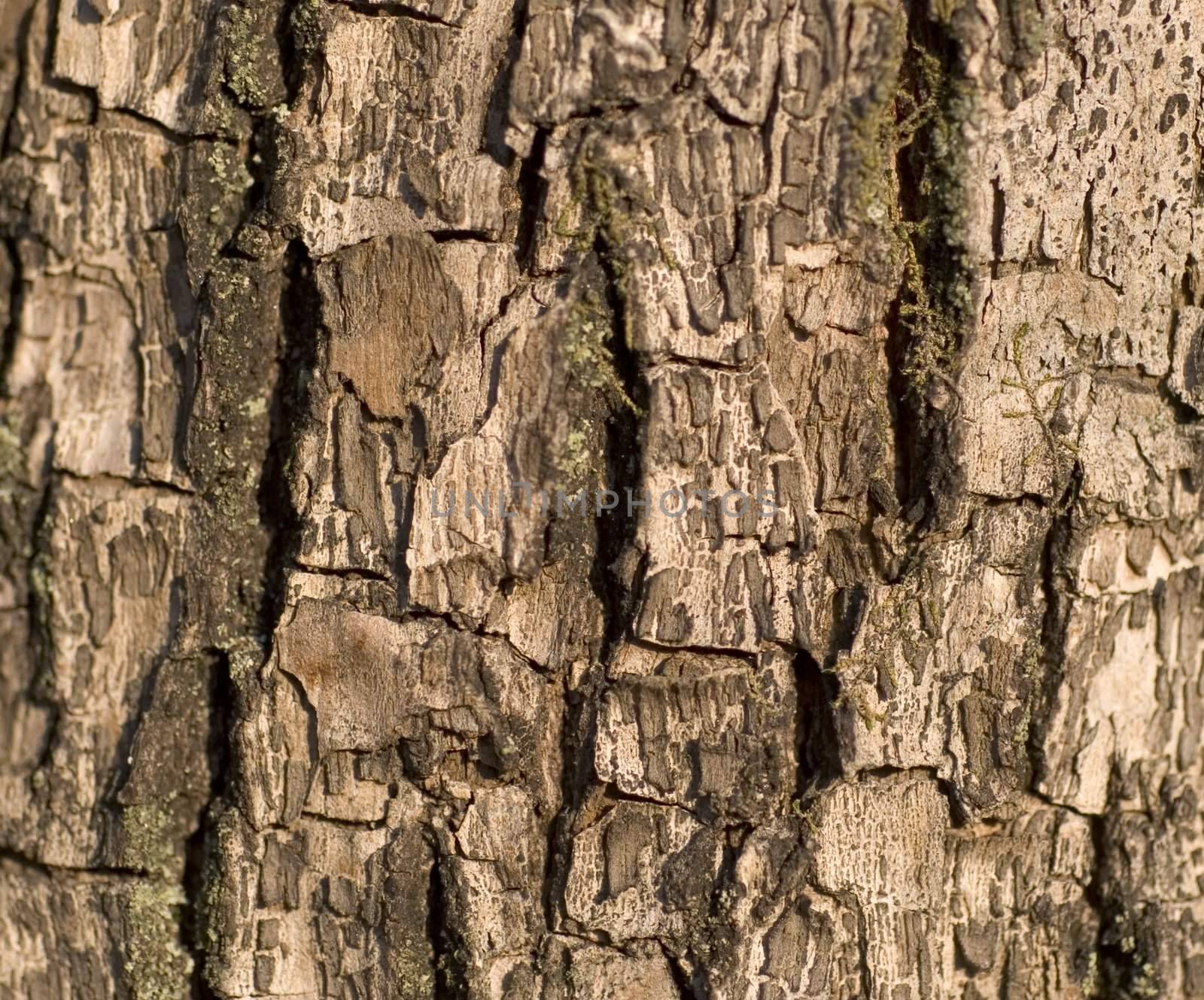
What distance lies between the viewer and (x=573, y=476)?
1.44m

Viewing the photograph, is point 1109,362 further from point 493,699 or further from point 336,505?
point 336,505

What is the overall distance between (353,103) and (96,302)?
17.8 inches

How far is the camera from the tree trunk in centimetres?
140

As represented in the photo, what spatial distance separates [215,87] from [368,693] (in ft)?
2.72

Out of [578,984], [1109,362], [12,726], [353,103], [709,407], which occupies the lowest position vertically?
[578,984]

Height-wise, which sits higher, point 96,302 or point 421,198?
point 421,198

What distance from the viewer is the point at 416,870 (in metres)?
1.51

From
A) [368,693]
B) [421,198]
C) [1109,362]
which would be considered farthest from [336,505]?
[1109,362]

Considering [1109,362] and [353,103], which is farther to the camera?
[1109,362]

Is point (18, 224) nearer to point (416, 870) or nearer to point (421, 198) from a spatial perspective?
point (421, 198)

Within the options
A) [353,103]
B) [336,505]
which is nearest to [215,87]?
[353,103]

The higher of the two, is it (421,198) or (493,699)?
(421,198)

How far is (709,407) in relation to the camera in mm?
1414

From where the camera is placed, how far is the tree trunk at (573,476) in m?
1.40
